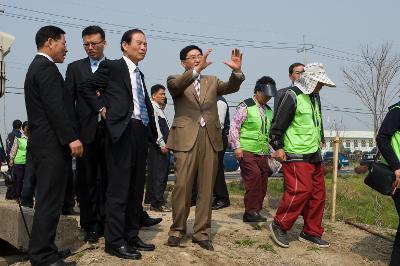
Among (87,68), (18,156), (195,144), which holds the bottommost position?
(18,156)

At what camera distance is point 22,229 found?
532 centimetres

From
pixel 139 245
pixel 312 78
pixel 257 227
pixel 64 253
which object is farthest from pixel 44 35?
pixel 257 227

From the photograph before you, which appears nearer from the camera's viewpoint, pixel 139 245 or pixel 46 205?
pixel 46 205

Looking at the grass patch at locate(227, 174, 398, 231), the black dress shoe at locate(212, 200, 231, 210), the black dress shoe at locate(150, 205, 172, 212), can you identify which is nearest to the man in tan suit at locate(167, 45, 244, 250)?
the grass patch at locate(227, 174, 398, 231)

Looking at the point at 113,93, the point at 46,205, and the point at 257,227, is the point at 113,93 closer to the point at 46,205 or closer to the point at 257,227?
the point at 46,205

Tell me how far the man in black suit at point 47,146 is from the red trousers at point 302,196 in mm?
2428

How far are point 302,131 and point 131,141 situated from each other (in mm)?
2046

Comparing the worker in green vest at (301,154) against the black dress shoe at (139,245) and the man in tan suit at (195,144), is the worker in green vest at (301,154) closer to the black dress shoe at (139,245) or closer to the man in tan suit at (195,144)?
the man in tan suit at (195,144)

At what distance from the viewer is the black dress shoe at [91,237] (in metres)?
5.20

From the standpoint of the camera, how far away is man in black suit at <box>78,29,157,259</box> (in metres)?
4.64

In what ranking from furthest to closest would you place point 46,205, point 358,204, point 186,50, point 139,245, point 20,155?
1. point 20,155
2. point 358,204
3. point 186,50
4. point 139,245
5. point 46,205

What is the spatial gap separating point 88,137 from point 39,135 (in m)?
0.83

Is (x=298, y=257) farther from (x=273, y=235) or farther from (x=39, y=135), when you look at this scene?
(x=39, y=135)

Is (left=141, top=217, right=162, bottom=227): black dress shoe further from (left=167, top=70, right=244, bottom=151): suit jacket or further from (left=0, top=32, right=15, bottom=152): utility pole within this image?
(left=0, top=32, right=15, bottom=152): utility pole
